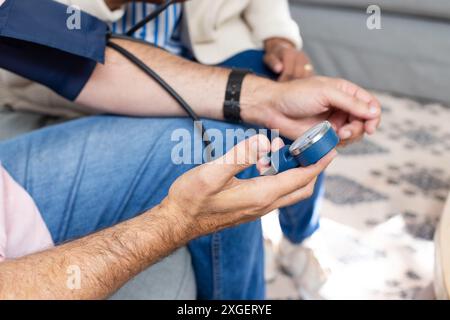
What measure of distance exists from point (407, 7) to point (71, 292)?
132cm

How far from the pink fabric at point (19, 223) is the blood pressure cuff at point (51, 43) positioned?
0.48 ft

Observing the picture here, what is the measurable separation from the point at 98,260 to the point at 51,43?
269 millimetres

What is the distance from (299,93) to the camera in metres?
0.63

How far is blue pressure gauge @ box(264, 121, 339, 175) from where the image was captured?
18.5 inches

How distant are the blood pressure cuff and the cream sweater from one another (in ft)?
0.35

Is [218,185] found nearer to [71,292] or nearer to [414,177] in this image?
[71,292]

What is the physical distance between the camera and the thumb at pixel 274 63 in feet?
2.83

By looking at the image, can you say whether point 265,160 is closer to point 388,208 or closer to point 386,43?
point 388,208

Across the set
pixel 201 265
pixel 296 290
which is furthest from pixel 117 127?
pixel 296 290

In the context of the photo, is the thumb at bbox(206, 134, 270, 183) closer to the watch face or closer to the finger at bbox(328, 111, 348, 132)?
the watch face

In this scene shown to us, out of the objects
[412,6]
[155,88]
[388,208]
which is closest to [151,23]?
[155,88]

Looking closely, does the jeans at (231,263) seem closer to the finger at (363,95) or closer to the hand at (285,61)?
the finger at (363,95)

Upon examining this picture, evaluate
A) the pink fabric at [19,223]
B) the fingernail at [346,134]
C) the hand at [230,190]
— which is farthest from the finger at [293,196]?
the pink fabric at [19,223]

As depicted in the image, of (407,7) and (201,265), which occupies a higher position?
(407,7)
